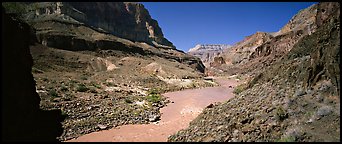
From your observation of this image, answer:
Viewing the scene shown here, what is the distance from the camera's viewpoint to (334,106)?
9844mm

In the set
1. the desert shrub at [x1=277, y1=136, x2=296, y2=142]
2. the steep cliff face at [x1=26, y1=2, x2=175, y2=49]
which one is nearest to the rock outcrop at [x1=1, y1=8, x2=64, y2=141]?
the desert shrub at [x1=277, y1=136, x2=296, y2=142]

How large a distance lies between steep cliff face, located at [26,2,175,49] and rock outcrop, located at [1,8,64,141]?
71.1 metres

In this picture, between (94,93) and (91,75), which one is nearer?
(94,93)

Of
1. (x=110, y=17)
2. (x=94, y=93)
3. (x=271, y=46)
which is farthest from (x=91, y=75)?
(x=110, y=17)

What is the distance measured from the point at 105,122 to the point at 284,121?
495 inches

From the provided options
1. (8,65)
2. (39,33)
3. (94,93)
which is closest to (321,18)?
(8,65)

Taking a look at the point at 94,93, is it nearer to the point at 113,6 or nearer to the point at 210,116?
the point at 210,116

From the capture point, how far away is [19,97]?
10.4 m

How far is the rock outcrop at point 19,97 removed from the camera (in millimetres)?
9203

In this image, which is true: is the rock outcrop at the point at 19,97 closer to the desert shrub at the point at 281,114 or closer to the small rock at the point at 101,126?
the small rock at the point at 101,126

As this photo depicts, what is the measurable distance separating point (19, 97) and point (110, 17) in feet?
425

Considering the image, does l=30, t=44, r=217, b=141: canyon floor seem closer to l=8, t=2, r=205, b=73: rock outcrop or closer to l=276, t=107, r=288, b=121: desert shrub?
l=8, t=2, r=205, b=73: rock outcrop

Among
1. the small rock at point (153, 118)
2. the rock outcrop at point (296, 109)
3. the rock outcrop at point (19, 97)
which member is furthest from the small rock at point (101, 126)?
the rock outcrop at point (296, 109)

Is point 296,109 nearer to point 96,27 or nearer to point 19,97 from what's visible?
point 19,97
